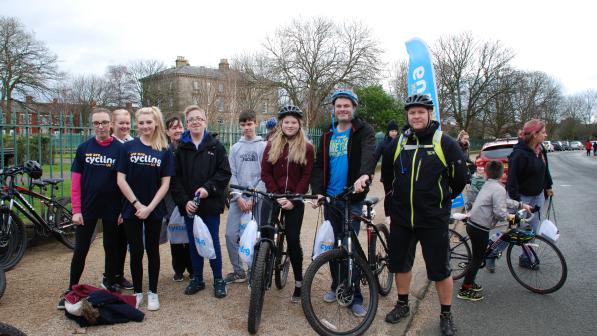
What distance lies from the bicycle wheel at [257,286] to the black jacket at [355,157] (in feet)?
2.69

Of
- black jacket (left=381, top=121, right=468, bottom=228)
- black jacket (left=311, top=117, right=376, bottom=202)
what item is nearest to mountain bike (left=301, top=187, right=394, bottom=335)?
black jacket (left=311, top=117, right=376, bottom=202)

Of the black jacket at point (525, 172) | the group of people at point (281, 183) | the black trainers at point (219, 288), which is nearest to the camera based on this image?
the group of people at point (281, 183)

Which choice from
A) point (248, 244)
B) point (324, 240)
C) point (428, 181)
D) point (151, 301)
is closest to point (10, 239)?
point (151, 301)

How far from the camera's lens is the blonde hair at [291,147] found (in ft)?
12.6

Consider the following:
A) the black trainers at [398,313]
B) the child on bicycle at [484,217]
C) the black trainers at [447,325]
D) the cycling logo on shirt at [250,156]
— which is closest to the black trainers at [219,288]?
the cycling logo on shirt at [250,156]

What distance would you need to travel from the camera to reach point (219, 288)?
4105mm

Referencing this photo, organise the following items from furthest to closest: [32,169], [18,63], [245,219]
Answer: [18,63] → [32,169] → [245,219]

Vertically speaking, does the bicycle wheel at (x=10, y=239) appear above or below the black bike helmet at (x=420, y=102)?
below

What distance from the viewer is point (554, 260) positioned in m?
4.33

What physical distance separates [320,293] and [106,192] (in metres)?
2.22

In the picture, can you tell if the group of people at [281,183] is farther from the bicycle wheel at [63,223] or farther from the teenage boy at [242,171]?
the bicycle wheel at [63,223]

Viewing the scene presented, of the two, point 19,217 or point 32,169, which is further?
point 32,169

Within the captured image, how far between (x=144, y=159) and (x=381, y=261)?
255 centimetres

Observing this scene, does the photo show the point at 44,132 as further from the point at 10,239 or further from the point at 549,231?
the point at 549,231
